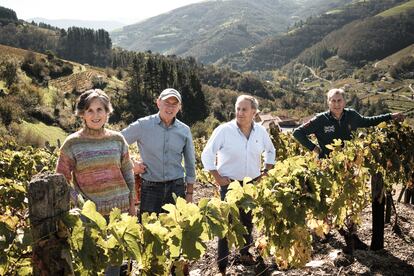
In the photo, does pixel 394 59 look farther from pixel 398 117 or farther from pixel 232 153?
pixel 232 153

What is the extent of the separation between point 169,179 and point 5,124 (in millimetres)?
29358

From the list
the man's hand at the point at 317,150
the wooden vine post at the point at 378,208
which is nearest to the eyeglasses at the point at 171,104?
the man's hand at the point at 317,150

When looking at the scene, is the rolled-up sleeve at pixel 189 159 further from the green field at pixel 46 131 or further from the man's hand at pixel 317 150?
the green field at pixel 46 131

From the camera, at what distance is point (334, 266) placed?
490 cm

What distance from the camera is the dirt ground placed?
4.80m

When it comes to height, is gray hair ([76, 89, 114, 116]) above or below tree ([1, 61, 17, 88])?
below

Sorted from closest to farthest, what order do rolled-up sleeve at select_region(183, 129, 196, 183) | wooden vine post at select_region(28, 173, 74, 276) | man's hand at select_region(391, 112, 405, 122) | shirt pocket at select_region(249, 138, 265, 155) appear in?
1. wooden vine post at select_region(28, 173, 74, 276)
2. rolled-up sleeve at select_region(183, 129, 196, 183)
3. shirt pocket at select_region(249, 138, 265, 155)
4. man's hand at select_region(391, 112, 405, 122)

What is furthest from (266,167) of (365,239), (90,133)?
(90,133)

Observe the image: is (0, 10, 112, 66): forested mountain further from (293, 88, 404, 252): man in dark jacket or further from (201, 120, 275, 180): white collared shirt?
(201, 120, 275, 180): white collared shirt

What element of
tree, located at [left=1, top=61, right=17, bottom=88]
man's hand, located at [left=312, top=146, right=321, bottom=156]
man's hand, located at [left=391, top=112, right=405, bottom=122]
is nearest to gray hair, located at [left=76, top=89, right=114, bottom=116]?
man's hand, located at [left=312, top=146, right=321, bottom=156]

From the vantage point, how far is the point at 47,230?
2197mm

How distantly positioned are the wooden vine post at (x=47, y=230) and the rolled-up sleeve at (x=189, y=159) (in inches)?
96.1

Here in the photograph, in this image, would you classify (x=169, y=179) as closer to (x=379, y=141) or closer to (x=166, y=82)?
(x=379, y=141)

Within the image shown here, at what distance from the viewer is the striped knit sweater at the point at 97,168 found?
3305 millimetres
